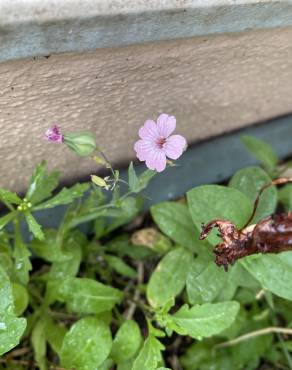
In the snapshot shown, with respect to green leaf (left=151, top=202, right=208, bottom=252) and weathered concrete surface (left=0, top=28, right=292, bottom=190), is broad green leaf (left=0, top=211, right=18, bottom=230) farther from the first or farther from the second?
green leaf (left=151, top=202, right=208, bottom=252)

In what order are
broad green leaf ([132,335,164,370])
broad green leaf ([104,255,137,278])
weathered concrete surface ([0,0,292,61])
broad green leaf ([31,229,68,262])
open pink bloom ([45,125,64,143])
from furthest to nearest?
broad green leaf ([104,255,137,278])
broad green leaf ([31,229,68,262])
broad green leaf ([132,335,164,370])
open pink bloom ([45,125,64,143])
weathered concrete surface ([0,0,292,61])

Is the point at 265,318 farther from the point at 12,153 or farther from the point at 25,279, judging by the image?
the point at 12,153

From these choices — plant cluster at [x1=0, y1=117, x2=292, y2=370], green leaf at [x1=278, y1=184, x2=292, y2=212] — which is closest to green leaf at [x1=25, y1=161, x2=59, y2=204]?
plant cluster at [x1=0, y1=117, x2=292, y2=370]

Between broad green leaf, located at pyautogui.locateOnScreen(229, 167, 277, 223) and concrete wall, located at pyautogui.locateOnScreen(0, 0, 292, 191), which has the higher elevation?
concrete wall, located at pyautogui.locateOnScreen(0, 0, 292, 191)

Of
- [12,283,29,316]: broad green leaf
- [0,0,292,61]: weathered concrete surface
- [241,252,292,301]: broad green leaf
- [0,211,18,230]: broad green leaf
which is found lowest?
[241,252,292,301]: broad green leaf

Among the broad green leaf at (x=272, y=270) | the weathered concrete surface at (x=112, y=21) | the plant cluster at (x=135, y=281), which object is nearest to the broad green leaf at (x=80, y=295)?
the plant cluster at (x=135, y=281)

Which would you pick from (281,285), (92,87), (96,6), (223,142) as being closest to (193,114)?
(223,142)

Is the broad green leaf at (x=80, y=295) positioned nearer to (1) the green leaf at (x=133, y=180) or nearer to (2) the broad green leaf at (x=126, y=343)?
(2) the broad green leaf at (x=126, y=343)
